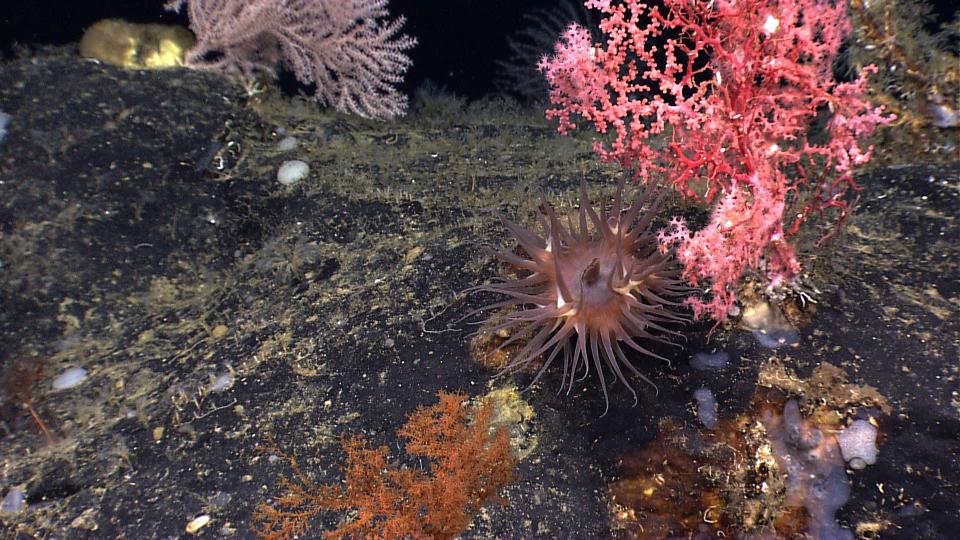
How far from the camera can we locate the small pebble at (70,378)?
11.9ft

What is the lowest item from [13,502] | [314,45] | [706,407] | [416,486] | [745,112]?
[13,502]

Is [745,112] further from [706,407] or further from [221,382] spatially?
[221,382]

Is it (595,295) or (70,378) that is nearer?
(595,295)

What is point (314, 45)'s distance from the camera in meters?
5.80

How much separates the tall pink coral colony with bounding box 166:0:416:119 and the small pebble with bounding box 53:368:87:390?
332 cm

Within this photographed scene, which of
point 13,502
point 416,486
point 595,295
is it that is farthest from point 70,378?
point 595,295

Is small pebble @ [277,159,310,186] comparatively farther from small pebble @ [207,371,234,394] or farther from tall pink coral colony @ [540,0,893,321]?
tall pink coral colony @ [540,0,893,321]

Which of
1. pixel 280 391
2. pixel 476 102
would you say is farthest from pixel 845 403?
pixel 476 102

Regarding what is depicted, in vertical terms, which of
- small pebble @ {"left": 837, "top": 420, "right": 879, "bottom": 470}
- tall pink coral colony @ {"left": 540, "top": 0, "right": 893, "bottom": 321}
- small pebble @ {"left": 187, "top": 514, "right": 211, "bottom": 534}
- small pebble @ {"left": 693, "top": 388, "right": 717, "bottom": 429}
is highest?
tall pink coral colony @ {"left": 540, "top": 0, "right": 893, "bottom": 321}

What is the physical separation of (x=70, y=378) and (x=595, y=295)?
3529 millimetres

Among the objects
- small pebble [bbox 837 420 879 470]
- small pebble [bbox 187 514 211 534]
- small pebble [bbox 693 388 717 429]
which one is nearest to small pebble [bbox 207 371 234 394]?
small pebble [bbox 187 514 211 534]

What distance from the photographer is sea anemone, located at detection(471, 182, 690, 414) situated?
262 cm

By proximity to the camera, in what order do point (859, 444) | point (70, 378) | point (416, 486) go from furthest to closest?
point (70, 378) < point (416, 486) < point (859, 444)

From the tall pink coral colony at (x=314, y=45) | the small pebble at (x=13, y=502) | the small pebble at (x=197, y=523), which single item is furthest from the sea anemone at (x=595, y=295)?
the tall pink coral colony at (x=314, y=45)
